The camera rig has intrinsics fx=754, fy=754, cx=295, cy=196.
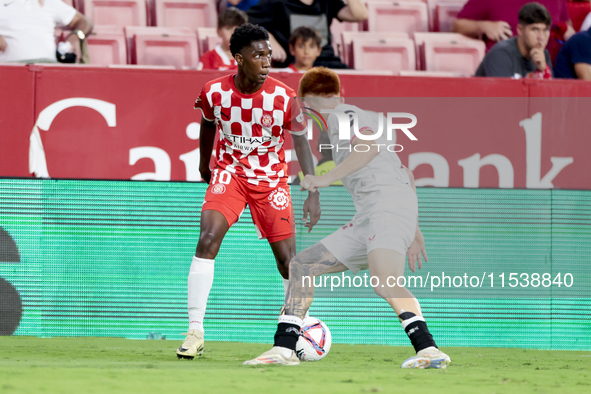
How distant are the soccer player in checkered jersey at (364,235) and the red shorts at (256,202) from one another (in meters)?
0.54

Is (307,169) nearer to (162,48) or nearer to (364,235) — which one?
(364,235)

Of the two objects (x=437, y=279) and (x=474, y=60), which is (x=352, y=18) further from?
(x=437, y=279)

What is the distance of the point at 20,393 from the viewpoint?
114 inches

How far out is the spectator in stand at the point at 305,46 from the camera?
753cm

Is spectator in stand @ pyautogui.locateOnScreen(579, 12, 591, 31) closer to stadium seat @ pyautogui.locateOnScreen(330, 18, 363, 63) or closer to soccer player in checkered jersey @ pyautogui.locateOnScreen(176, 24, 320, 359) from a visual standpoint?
stadium seat @ pyautogui.locateOnScreen(330, 18, 363, 63)

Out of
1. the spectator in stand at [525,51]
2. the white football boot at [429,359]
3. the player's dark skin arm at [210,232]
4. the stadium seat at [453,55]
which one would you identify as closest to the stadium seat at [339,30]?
the stadium seat at [453,55]

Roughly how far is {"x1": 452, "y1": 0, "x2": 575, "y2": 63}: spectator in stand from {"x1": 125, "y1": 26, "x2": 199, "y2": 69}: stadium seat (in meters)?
3.15

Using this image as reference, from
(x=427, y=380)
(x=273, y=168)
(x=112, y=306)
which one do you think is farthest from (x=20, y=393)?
(x=112, y=306)

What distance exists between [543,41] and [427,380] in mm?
5253

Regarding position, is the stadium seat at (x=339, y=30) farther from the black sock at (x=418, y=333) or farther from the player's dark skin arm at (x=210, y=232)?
the black sock at (x=418, y=333)

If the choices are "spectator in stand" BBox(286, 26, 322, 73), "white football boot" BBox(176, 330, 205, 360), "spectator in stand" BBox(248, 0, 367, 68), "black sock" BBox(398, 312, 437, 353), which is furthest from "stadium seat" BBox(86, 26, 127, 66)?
"black sock" BBox(398, 312, 437, 353)

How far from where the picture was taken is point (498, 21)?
28.2ft

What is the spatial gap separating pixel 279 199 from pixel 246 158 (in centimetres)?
34

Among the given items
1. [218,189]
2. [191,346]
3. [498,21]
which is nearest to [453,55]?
[498,21]
